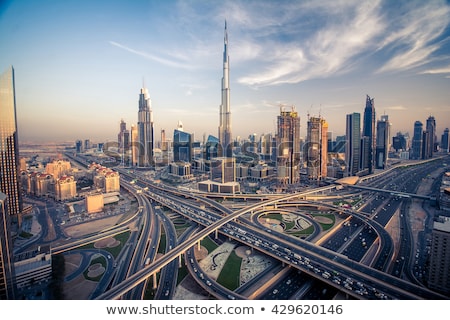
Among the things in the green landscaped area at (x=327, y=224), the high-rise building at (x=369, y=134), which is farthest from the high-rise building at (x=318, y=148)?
the green landscaped area at (x=327, y=224)

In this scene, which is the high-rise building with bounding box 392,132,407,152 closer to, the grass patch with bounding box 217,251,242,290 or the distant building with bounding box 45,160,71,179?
the grass patch with bounding box 217,251,242,290

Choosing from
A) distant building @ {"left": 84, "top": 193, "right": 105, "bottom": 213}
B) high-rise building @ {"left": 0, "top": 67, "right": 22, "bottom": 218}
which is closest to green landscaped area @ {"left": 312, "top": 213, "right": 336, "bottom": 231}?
distant building @ {"left": 84, "top": 193, "right": 105, "bottom": 213}

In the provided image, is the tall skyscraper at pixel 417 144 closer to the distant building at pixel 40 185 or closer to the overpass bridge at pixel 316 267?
the overpass bridge at pixel 316 267

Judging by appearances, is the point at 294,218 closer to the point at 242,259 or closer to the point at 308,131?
the point at 242,259

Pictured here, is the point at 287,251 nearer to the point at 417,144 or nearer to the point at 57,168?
the point at 57,168

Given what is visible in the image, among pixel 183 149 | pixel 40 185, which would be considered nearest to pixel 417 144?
pixel 183 149
